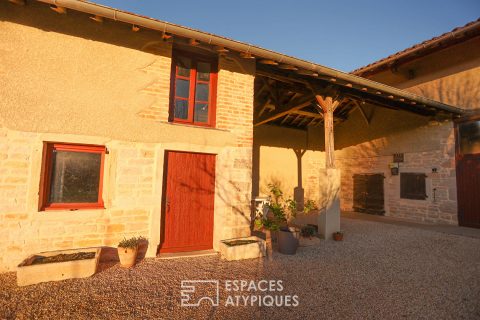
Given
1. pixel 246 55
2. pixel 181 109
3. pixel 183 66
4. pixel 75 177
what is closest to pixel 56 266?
pixel 75 177

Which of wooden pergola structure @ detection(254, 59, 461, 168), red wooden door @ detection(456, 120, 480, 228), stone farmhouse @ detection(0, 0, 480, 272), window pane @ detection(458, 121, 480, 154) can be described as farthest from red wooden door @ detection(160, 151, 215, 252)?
window pane @ detection(458, 121, 480, 154)

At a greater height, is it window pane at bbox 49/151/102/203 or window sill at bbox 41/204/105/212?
window pane at bbox 49/151/102/203

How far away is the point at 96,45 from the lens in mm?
4176

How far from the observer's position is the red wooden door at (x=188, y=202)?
456cm

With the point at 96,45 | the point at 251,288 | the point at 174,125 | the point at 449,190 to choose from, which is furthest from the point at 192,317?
the point at 449,190

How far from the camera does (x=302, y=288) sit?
3.29m

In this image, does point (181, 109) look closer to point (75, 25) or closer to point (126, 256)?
point (75, 25)

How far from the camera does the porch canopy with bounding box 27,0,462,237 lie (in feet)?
12.8

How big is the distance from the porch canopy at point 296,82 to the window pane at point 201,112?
3.62ft

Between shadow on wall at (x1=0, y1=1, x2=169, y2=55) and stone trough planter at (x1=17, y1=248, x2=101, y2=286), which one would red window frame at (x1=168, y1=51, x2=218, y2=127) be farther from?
stone trough planter at (x1=17, y1=248, x2=101, y2=286)

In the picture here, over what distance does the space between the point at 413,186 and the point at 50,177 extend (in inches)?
410

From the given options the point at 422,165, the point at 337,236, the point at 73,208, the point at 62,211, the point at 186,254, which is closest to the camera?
the point at 62,211

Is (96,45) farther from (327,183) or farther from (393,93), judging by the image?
(393,93)

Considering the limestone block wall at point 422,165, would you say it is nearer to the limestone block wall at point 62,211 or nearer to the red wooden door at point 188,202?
the red wooden door at point 188,202
